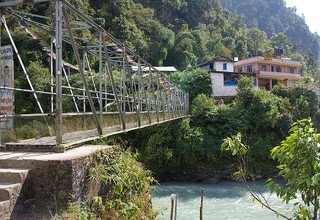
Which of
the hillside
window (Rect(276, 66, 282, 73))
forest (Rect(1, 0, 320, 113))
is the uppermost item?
the hillside

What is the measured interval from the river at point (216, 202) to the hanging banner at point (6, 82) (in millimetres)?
6690

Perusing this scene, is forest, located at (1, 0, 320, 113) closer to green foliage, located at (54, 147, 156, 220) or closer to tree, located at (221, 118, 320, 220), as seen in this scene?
green foliage, located at (54, 147, 156, 220)

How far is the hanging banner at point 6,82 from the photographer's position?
4.49 meters

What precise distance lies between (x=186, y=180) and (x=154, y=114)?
837 cm

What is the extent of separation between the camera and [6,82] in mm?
4645

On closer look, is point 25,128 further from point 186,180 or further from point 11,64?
point 186,180

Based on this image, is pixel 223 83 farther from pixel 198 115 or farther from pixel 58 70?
pixel 58 70

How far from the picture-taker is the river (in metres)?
11.5

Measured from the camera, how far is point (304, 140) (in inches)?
114

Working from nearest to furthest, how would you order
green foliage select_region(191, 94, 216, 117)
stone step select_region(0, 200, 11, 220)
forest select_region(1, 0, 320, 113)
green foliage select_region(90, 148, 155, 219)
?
1. stone step select_region(0, 200, 11, 220)
2. green foliage select_region(90, 148, 155, 219)
3. green foliage select_region(191, 94, 216, 117)
4. forest select_region(1, 0, 320, 113)

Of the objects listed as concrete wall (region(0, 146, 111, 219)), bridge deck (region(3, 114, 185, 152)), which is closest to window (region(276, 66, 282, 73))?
bridge deck (region(3, 114, 185, 152))

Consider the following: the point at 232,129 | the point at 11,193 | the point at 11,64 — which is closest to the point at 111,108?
the point at 232,129

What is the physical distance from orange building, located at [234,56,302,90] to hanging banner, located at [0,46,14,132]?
2913 cm

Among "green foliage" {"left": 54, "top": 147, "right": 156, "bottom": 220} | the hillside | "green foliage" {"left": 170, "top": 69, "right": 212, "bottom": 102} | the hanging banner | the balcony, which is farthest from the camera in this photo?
the hillside
